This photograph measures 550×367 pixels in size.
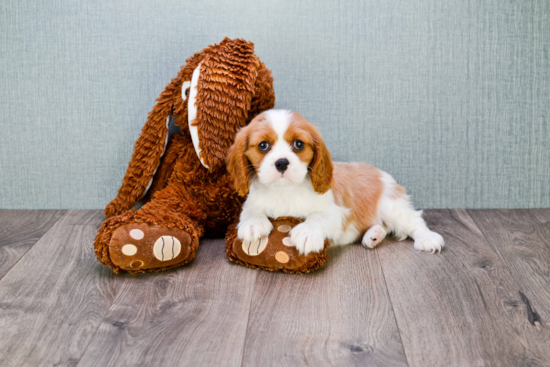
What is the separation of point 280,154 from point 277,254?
1.08 ft

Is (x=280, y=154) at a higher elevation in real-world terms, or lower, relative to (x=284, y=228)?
higher

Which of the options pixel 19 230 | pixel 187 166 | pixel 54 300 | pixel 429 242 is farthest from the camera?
pixel 19 230

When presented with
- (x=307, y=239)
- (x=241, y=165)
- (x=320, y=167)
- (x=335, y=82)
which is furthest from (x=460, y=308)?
(x=335, y=82)

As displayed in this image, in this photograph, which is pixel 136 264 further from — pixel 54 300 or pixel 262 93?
pixel 262 93

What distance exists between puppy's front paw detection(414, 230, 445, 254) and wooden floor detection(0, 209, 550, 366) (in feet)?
0.12

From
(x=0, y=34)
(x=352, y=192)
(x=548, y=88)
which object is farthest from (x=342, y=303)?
(x=0, y=34)

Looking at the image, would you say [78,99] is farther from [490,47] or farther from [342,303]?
[490,47]

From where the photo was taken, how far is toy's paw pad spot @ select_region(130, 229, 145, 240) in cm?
172

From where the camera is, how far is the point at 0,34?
2.26m

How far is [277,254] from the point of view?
1.74m

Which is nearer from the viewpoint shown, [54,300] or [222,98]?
[54,300]

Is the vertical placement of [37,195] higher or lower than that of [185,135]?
lower

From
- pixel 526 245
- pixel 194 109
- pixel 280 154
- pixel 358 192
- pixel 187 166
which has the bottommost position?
pixel 526 245

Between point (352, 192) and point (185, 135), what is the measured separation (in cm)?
70
